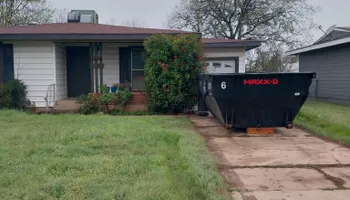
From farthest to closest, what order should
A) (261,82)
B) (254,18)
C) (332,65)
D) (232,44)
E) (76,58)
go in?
(254,18) → (332,65) → (76,58) → (232,44) → (261,82)

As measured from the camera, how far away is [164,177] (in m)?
4.03

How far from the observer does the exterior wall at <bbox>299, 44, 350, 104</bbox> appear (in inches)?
568

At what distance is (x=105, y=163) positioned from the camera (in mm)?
4637

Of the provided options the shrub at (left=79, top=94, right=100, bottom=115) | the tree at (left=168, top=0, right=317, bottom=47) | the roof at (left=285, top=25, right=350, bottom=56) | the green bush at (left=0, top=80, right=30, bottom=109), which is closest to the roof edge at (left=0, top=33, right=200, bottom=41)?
the green bush at (left=0, top=80, right=30, bottom=109)

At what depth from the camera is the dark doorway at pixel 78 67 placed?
12719 millimetres

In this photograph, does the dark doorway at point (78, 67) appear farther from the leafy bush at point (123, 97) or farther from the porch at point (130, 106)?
the leafy bush at point (123, 97)

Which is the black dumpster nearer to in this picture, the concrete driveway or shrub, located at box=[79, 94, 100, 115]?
the concrete driveway

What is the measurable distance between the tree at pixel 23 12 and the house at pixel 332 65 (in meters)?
19.3

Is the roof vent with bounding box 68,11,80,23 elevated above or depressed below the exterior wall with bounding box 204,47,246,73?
above

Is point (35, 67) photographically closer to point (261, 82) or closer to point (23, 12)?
point (261, 82)

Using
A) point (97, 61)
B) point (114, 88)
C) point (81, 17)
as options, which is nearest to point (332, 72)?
point (114, 88)

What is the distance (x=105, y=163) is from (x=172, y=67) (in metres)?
5.88

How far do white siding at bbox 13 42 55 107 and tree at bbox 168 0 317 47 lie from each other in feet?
53.5

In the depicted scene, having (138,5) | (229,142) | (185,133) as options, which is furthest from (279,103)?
(138,5)
